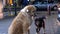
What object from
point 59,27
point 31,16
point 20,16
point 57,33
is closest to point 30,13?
point 31,16

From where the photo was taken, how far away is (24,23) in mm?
7188

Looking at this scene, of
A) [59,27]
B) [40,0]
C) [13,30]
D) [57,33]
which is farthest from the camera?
[40,0]

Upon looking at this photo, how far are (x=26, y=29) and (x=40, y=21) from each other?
214cm

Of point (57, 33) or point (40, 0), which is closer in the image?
point (57, 33)

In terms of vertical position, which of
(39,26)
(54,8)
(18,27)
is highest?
(18,27)

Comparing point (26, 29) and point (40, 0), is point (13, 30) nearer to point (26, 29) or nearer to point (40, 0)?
point (26, 29)

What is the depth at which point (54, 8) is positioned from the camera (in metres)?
26.8

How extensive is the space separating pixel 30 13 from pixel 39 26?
5.56 feet

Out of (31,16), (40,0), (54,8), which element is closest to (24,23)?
(31,16)

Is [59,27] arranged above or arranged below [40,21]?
below

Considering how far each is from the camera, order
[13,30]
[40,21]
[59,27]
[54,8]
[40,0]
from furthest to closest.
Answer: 1. [40,0]
2. [54,8]
3. [59,27]
4. [40,21]
5. [13,30]

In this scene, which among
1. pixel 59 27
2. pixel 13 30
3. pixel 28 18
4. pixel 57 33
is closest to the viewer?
pixel 13 30

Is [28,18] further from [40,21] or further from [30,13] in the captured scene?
[40,21]

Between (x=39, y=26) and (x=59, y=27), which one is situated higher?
(x=39, y=26)
